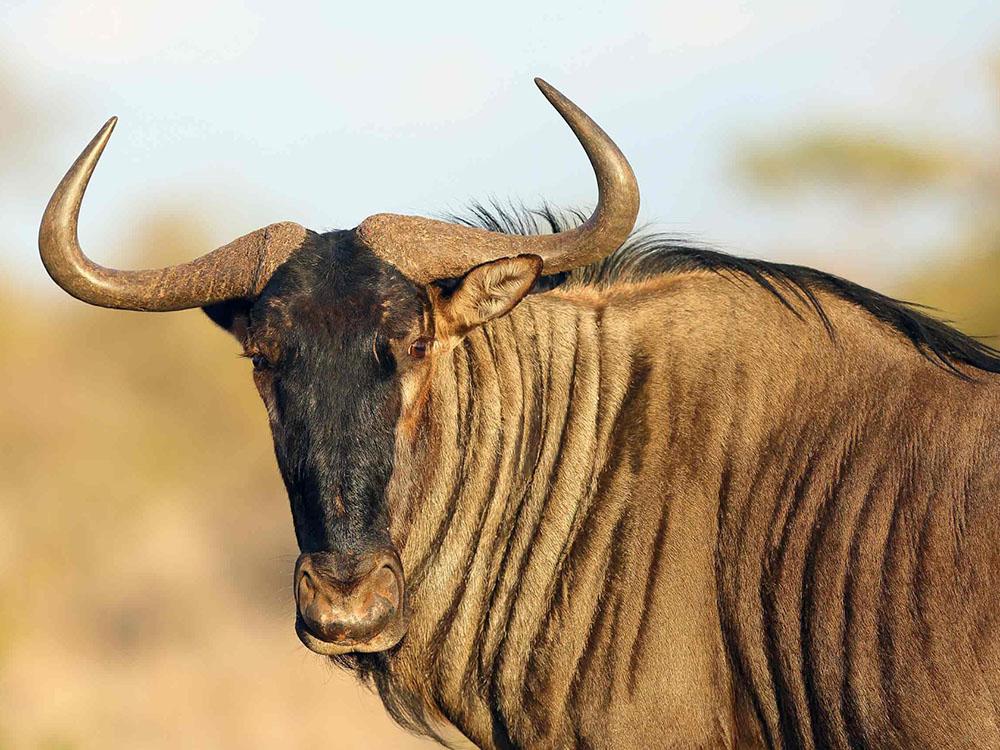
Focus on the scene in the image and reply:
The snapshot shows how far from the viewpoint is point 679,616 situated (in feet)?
16.9

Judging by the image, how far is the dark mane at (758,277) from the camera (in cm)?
535

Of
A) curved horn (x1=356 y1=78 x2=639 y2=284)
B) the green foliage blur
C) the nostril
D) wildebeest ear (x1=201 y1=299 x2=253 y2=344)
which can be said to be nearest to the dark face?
the nostril

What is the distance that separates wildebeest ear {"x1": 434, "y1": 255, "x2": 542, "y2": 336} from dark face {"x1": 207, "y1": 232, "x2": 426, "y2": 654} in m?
0.13

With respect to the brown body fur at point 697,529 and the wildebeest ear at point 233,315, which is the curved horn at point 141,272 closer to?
the wildebeest ear at point 233,315

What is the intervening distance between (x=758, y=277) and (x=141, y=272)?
95.2 inches

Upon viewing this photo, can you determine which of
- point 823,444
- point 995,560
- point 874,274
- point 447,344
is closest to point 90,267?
point 447,344

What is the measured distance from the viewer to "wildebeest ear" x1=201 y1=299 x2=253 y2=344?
18.8ft

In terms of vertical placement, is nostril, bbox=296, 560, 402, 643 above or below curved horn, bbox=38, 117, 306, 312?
below

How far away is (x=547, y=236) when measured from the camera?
5758 mm

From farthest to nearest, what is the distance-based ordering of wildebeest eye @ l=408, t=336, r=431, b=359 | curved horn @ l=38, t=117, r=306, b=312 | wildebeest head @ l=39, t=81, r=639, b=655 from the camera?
curved horn @ l=38, t=117, r=306, b=312, wildebeest eye @ l=408, t=336, r=431, b=359, wildebeest head @ l=39, t=81, r=639, b=655

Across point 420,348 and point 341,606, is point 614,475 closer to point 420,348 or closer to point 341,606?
point 420,348

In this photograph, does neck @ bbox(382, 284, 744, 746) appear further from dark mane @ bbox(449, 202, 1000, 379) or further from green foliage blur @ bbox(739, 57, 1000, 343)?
green foliage blur @ bbox(739, 57, 1000, 343)

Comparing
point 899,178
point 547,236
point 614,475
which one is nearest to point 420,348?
point 547,236

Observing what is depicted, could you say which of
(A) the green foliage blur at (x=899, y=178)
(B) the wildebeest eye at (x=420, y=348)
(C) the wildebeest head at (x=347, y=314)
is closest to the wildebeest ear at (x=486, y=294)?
(C) the wildebeest head at (x=347, y=314)
